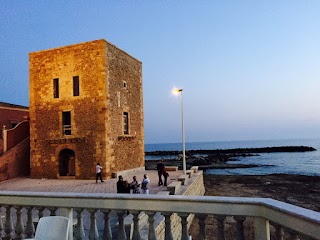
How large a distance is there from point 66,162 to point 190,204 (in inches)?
759

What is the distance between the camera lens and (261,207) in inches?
120

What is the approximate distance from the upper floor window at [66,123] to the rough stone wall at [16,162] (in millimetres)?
4320

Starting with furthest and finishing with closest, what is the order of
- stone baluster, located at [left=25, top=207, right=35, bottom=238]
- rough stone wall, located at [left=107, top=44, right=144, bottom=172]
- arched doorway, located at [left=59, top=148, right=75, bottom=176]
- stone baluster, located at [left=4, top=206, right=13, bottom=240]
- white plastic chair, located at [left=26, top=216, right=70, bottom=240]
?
1. arched doorway, located at [left=59, top=148, right=75, bottom=176]
2. rough stone wall, located at [left=107, top=44, right=144, bottom=172]
3. stone baluster, located at [left=4, top=206, right=13, bottom=240]
4. stone baluster, located at [left=25, top=207, right=35, bottom=238]
5. white plastic chair, located at [left=26, top=216, right=70, bottom=240]

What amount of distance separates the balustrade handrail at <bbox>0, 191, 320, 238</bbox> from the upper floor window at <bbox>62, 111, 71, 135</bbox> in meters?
16.3

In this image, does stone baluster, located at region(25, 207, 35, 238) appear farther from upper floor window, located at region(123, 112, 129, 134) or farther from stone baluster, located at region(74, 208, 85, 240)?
upper floor window, located at region(123, 112, 129, 134)

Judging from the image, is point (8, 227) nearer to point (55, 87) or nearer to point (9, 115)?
point (55, 87)

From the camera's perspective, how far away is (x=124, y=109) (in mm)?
21516

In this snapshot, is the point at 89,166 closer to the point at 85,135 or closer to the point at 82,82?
the point at 85,135

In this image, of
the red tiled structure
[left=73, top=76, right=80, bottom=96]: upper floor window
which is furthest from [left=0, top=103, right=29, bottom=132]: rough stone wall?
[left=73, top=76, right=80, bottom=96]: upper floor window

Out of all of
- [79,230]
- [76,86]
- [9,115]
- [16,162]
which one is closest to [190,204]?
[79,230]

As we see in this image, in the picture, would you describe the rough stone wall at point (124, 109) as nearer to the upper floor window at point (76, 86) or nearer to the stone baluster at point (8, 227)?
the upper floor window at point (76, 86)

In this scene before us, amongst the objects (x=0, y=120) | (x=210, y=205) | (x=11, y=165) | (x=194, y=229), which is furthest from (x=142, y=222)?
(x=0, y=120)

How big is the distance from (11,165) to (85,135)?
639 centimetres

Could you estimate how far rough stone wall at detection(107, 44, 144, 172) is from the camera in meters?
19.5
